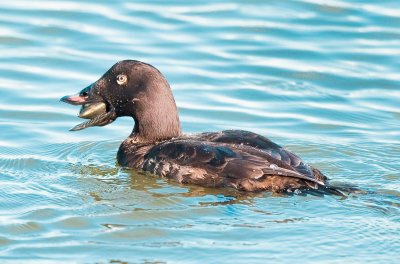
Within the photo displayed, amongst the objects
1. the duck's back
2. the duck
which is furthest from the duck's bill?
the duck's back

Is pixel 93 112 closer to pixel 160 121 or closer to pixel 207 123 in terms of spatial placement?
pixel 160 121

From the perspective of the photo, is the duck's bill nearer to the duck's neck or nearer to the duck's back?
the duck's neck

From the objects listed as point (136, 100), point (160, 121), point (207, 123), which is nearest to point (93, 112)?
point (136, 100)

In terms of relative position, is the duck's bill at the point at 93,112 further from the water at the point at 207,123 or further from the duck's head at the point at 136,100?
the water at the point at 207,123

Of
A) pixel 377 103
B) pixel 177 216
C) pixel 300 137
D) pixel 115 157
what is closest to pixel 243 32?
pixel 377 103

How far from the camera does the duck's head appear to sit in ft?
36.2

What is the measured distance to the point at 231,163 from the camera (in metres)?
10.0

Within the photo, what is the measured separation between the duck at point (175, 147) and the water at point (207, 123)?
0.15 meters

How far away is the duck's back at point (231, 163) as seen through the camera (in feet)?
32.5

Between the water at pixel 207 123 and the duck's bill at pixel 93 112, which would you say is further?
the duck's bill at pixel 93 112

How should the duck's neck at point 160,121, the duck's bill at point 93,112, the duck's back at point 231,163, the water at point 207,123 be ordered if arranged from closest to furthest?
1. the water at point 207,123
2. the duck's back at point 231,163
3. the duck's neck at point 160,121
4. the duck's bill at point 93,112

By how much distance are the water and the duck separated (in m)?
0.15

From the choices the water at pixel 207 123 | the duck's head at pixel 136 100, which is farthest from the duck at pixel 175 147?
the water at pixel 207 123

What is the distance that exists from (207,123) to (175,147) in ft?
8.36
